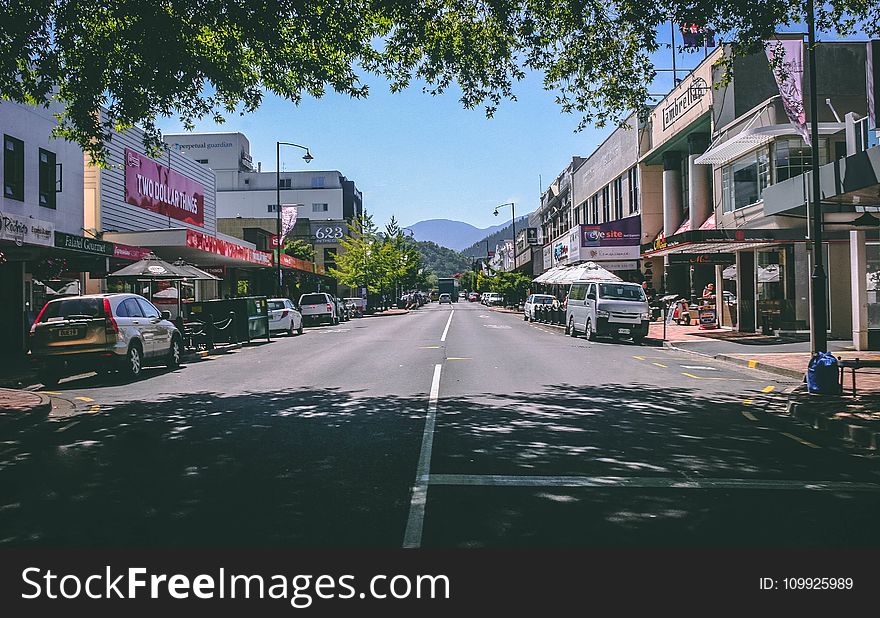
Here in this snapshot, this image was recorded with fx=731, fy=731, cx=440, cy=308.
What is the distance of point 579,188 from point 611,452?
5730cm

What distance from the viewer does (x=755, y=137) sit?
24.8 metres

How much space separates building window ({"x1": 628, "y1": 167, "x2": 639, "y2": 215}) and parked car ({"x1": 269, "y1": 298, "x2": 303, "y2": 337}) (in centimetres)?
2304

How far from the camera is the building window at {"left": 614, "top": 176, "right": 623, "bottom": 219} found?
47.8 metres

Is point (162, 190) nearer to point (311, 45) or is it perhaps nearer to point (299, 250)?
point (311, 45)

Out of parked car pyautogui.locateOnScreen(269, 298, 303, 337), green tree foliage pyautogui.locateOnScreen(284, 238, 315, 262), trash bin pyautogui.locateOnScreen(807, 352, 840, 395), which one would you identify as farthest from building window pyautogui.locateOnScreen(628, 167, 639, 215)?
green tree foliage pyautogui.locateOnScreen(284, 238, 315, 262)

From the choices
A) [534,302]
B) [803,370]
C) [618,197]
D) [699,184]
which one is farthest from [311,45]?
[618,197]

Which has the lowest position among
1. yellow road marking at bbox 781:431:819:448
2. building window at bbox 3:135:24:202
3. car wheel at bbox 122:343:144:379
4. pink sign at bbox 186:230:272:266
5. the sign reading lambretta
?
yellow road marking at bbox 781:431:819:448

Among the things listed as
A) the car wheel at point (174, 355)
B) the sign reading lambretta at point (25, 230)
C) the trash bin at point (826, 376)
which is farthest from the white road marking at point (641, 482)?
the sign reading lambretta at point (25, 230)

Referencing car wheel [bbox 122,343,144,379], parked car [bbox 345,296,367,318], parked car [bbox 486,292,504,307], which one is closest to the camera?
car wheel [bbox 122,343,144,379]

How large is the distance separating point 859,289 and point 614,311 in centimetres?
764

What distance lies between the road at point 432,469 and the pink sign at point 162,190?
17768 mm

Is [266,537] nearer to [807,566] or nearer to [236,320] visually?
[807,566]

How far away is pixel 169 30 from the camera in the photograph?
424 inches

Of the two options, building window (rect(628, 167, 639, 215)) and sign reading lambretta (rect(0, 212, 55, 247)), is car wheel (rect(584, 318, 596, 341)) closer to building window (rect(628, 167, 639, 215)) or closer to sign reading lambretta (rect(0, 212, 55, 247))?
sign reading lambretta (rect(0, 212, 55, 247))
